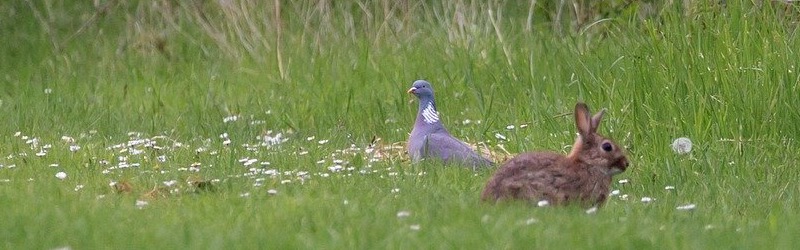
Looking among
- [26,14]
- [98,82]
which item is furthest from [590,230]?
[26,14]

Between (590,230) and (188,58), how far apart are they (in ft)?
30.8

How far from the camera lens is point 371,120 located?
1148 centimetres

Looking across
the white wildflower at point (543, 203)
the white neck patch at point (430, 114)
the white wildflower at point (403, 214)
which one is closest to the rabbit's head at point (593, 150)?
the white wildflower at point (543, 203)

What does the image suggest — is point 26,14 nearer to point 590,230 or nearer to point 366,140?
point 366,140

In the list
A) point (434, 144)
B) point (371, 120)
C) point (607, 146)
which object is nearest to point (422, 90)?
point (434, 144)

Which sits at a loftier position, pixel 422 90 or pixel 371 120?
pixel 422 90

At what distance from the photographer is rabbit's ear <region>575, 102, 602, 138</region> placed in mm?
7641

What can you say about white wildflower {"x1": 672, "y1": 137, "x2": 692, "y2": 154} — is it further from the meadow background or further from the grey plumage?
the grey plumage

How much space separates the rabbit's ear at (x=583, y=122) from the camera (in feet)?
25.1

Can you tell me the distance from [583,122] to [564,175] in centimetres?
52

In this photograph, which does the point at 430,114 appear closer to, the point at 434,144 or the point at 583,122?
the point at 434,144

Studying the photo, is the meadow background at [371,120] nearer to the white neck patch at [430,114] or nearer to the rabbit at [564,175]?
the rabbit at [564,175]

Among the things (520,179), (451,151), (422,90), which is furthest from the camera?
(422,90)

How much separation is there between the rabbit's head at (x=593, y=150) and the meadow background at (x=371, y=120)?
205 millimetres
